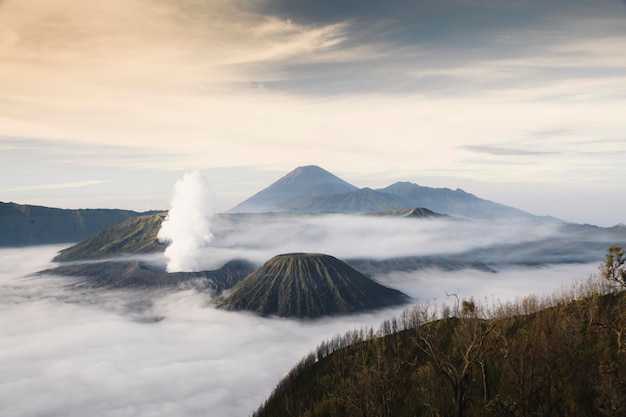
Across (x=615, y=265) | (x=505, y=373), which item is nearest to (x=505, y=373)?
(x=505, y=373)

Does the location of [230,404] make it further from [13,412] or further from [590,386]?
[590,386]

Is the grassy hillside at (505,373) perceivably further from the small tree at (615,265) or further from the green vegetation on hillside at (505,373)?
the small tree at (615,265)

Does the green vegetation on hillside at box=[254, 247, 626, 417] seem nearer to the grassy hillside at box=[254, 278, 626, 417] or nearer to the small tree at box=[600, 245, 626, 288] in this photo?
the grassy hillside at box=[254, 278, 626, 417]

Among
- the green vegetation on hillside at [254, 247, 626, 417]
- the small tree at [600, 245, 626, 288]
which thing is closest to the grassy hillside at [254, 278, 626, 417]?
the green vegetation on hillside at [254, 247, 626, 417]

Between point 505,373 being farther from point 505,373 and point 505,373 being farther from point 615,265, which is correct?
point 615,265

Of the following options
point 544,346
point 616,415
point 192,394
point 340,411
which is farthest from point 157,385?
point 616,415

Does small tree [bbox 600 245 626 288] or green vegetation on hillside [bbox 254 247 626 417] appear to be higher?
small tree [bbox 600 245 626 288]
